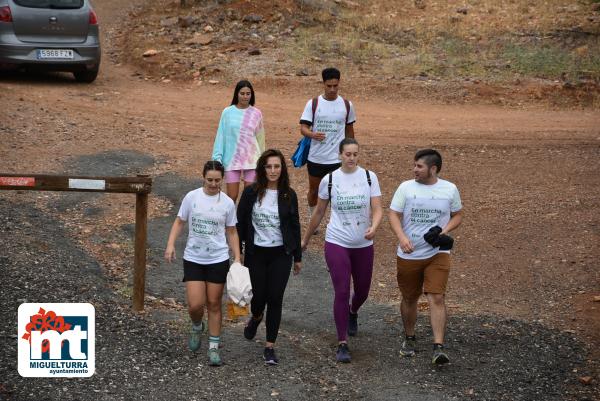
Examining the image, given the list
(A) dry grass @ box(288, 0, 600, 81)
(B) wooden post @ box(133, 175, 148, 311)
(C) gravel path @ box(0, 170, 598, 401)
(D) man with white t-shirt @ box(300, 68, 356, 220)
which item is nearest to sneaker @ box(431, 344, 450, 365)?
(C) gravel path @ box(0, 170, 598, 401)

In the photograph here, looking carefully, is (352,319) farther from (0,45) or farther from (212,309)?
(0,45)

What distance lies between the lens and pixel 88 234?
34.9 ft

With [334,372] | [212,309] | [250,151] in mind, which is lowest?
[334,372]

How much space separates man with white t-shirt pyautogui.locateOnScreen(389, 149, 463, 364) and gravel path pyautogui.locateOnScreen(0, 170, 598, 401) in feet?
1.52

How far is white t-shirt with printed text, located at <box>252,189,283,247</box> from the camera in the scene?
753cm

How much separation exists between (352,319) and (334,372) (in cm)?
95

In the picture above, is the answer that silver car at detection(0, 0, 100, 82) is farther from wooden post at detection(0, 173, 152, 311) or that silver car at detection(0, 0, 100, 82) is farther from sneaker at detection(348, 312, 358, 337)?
sneaker at detection(348, 312, 358, 337)

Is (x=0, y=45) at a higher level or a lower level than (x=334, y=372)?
higher

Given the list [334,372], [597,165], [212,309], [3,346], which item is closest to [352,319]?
[334,372]

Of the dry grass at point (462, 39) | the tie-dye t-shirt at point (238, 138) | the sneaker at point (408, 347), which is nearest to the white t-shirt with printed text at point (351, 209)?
the sneaker at point (408, 347)

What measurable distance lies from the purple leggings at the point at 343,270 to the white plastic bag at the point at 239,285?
784 millimetres

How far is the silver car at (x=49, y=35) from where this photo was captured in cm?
1714

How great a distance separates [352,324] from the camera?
8.51 meters

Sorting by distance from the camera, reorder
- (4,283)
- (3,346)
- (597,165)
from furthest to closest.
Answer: (597,165), (4,283), (3,346)
